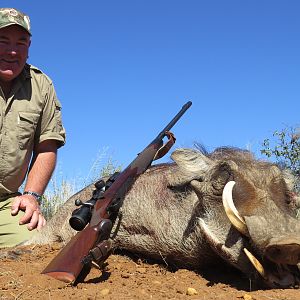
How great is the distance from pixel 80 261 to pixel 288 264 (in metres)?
1.34

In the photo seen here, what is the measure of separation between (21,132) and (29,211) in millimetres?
873

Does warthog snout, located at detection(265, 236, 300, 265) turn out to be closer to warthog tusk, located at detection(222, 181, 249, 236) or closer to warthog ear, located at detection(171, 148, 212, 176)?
warthog tusk, located at detection(222, 181, 249, 236)

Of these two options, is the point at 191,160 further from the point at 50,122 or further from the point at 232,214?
the point at 50,122

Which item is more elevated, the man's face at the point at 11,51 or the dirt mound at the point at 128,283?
the man's face at the point at 11,51

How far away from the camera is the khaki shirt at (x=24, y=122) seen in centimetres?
576

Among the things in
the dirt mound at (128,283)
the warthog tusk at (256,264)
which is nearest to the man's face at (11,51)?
the dirt mound at (128,283)

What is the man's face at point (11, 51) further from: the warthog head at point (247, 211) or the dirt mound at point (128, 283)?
the warthog head at point (247, 211)

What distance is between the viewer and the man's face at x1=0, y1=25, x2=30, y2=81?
568 cm

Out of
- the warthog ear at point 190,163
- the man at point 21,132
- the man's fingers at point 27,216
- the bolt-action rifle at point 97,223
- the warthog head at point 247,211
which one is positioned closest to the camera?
the warthog head at point 247,211

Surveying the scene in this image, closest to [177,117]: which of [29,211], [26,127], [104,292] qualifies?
[26,127]

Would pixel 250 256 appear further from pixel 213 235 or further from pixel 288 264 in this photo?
pixel 213 235

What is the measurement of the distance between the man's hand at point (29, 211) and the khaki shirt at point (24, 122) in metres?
0.35

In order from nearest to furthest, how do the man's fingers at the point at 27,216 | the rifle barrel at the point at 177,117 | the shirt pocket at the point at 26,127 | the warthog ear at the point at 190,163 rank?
the warthog ear at the point at 190,163
the rifle barrel at the point at 177,117
the man's fingers at the point at 27,216
the shirt pocket at the point at 26,127

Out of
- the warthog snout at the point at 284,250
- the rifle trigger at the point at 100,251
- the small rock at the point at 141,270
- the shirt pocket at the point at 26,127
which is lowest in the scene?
the small rock at the point at 141,270
